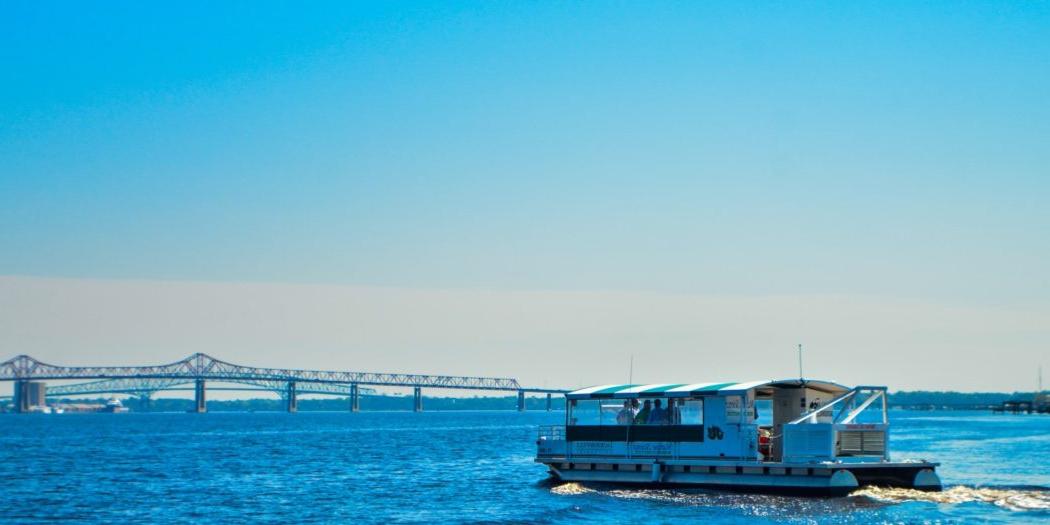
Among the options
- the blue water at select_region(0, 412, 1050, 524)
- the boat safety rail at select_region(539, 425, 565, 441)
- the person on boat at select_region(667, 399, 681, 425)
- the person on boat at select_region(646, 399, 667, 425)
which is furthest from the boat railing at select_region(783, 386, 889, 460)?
the boat safety rail at select_region(539, 425, 565, 441)

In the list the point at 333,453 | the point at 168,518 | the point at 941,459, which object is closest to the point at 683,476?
the point at 168,518

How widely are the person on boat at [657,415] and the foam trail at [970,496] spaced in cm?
923

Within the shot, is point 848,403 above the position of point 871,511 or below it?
above

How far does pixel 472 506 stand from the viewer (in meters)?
47.8

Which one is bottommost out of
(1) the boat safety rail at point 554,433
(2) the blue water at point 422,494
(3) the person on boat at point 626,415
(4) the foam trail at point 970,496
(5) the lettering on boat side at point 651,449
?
(2) the blue water at point 422,494

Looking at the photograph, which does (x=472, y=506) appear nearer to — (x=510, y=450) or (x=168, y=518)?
(x=168, y=518)

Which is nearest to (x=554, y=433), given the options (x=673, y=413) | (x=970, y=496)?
(x=673, y=413)

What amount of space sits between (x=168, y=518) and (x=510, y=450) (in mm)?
48242

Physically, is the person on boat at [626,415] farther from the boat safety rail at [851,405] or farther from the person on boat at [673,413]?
the boat safety rail at [851,405]

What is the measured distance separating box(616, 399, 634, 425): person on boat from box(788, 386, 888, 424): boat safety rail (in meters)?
7.48

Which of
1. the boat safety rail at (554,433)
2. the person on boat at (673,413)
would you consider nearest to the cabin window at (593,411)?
the boat safety rail at (554,433)

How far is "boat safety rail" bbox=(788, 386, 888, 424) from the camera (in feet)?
153

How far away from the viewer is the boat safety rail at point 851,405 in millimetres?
46625

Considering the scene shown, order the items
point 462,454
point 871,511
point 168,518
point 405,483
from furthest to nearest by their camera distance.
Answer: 1. point 462,454
2. point 405,483
3. point 168,518
4. point 871,511
